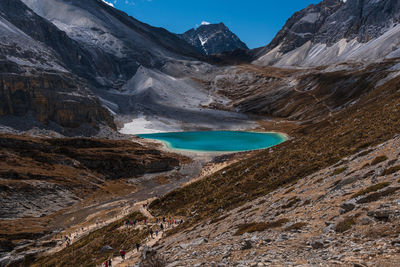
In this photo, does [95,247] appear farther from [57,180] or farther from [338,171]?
[57,180]

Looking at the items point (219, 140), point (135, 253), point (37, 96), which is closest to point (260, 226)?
point (135, 253)

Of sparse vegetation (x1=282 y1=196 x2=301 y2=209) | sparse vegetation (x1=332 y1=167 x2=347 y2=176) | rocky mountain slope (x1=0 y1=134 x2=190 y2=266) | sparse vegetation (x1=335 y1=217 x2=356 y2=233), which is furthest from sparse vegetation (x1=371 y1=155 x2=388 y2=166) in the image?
rocky mountain slope (x1=0 y1=134 x2=190 y2=266)

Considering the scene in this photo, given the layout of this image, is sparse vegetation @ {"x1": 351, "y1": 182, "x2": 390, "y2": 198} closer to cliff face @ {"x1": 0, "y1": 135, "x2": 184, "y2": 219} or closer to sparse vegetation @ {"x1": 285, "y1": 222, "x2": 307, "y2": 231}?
sparse vegetation @ {"x1": 285, "y1": 222, "x2": 307, "y2": 231}

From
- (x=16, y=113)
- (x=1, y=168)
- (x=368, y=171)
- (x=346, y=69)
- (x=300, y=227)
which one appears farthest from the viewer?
(x=346, y=69)

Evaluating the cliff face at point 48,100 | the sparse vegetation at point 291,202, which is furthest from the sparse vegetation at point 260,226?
the cliff face at point 48,100

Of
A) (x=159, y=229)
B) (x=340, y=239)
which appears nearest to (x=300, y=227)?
(x=340, y=239)

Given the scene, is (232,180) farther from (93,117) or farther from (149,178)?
(93,117)
